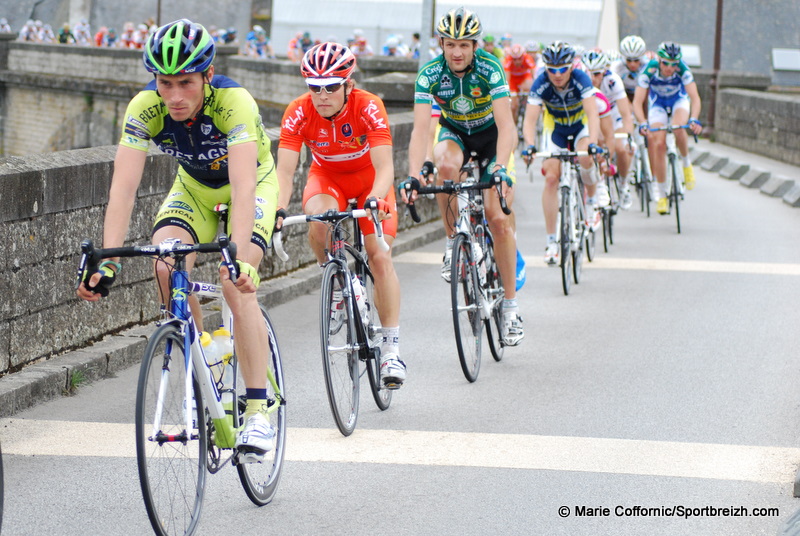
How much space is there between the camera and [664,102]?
16469 mm

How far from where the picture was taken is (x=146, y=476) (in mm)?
4258

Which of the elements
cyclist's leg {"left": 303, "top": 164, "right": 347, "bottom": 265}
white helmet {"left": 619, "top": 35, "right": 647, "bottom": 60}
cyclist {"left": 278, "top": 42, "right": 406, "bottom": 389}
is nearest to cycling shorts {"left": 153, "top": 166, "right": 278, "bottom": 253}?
cyclist {"left": 278, "top": 42, "right": 406, "bottom": 389}

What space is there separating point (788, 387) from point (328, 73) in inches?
136

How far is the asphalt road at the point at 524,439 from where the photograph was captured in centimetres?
514

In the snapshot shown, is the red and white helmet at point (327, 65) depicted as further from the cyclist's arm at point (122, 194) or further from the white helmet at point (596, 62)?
the white helmet at point (596, 62)

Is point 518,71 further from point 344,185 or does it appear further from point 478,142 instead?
point 344,185

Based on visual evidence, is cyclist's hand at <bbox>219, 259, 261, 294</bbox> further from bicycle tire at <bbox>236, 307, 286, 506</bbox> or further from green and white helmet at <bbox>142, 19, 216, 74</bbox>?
green and white helmet at <bbox>142, 19, 216, 74</bbox>

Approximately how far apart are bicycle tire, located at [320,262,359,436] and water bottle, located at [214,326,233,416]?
3.60 ft

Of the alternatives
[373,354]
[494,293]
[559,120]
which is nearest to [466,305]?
[494,293]

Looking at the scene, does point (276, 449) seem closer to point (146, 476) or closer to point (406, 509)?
point (406, 509)

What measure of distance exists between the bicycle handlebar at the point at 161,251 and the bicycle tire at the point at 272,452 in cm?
70

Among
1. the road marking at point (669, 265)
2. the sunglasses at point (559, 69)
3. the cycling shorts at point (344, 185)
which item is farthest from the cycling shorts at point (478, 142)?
the road marking at point (669, 265)

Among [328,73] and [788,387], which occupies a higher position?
[328,73]

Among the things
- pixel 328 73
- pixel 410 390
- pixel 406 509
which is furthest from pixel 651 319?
pixel 406 509
